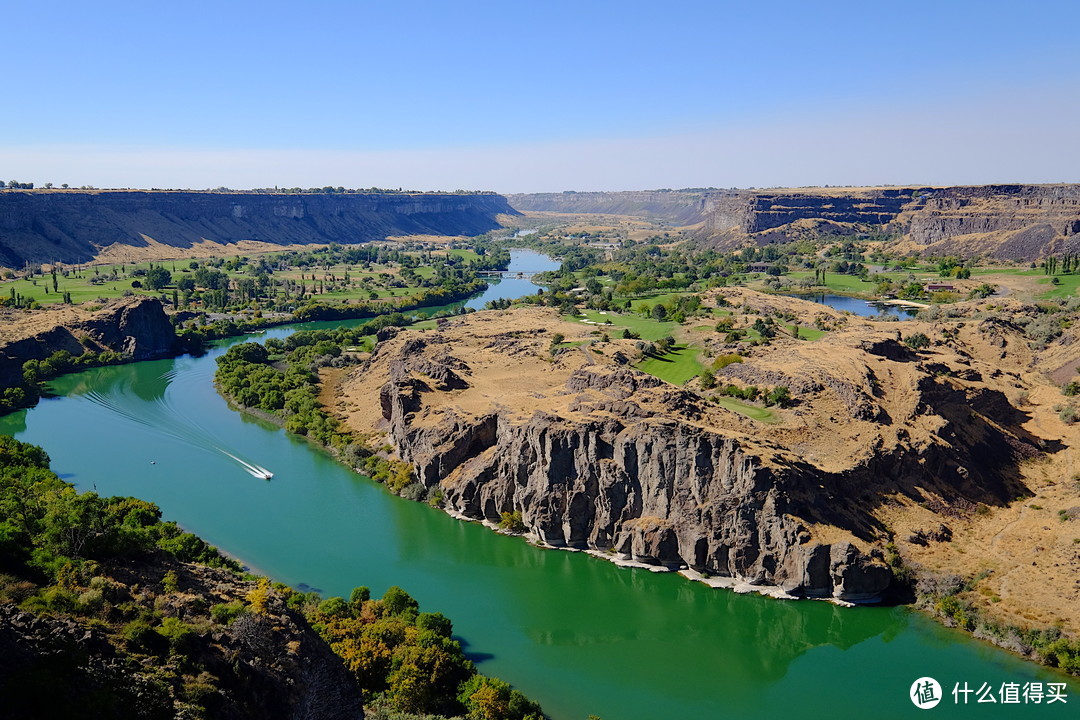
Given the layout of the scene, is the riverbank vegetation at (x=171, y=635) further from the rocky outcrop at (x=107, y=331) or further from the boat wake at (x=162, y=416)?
the rocky outcrop at (x=107, y=331)

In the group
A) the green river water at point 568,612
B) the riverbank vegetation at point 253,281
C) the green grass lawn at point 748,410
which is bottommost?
the green river water at point 568,612

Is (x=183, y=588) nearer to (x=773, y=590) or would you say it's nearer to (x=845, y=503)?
(x=773, y=590)

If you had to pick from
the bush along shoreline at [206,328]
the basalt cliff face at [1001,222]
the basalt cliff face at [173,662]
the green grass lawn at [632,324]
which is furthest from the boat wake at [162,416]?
the basalt cliff face at [1001,222]

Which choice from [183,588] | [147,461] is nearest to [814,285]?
Result: [147,461]

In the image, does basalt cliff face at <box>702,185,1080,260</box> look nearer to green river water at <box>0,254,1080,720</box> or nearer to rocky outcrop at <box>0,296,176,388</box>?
green river water at <box>0,254,1080,720</box>

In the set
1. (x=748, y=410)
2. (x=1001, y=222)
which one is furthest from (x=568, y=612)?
(x=1001, y=222)
